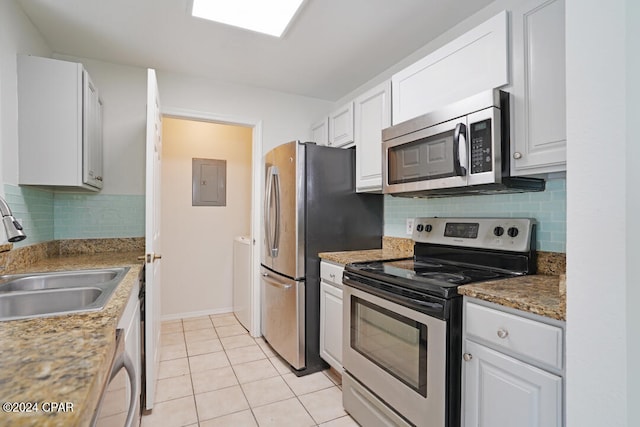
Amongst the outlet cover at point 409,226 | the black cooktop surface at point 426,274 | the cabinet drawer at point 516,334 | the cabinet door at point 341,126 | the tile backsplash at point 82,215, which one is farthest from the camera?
the cabinet door at point 341,126

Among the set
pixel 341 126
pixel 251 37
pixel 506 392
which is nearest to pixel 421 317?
pixel 506 392

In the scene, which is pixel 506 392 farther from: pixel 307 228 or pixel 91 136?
pixel 91 136

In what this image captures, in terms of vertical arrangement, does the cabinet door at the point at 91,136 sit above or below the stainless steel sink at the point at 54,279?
above

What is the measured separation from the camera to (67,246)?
2.38 metres

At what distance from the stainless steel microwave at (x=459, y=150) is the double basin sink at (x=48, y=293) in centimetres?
153

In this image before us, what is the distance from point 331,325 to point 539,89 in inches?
69.5

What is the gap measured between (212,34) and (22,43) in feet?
3.55

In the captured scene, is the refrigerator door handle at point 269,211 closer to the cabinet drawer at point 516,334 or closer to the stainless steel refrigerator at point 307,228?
the stainless steel refrigerator at point 307,228

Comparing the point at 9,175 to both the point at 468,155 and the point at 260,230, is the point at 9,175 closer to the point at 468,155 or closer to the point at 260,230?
the point at 260,230

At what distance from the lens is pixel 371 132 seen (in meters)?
2.23

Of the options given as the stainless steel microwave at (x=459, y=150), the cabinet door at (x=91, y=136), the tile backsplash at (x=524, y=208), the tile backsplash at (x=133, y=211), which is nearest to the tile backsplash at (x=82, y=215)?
the tile backsplash at (x=133, y=211)

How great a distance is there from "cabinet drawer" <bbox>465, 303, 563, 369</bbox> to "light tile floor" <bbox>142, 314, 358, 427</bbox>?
1.03 m

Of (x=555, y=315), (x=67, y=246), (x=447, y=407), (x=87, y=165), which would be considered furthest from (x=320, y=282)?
(x=67, y=246)

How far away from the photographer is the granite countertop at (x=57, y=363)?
47 cm
